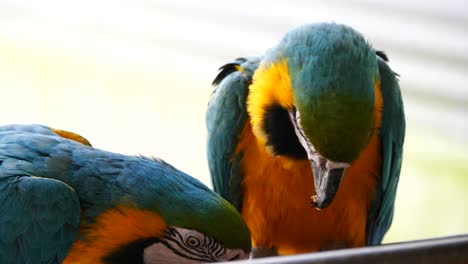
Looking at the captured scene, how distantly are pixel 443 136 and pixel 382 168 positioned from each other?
107 inches

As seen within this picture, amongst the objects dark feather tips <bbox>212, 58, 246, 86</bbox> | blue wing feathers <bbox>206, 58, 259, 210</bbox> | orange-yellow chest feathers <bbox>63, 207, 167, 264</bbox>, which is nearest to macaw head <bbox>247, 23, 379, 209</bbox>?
blue wing feathers <bbox>206, 58, 259, 210</bbox>

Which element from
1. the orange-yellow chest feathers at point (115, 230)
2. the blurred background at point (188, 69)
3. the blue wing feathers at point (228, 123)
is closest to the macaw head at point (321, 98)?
the blue wing feathers at point (228, 123)

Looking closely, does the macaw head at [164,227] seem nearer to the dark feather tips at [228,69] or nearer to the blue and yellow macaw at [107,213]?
the blue and yellow macaw at [107,213]

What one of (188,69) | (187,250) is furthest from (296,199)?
(188,69)

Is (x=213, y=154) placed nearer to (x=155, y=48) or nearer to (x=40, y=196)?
(x=40, y=196)

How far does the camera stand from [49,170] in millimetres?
1694

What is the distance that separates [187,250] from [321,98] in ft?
1.48

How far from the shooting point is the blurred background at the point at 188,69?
4371 mm

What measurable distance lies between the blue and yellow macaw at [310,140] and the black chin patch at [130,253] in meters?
Answer: 0.43

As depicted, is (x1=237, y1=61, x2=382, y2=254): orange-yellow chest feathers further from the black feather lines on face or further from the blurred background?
the blurred background

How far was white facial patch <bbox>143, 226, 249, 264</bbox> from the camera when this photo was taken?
163cm

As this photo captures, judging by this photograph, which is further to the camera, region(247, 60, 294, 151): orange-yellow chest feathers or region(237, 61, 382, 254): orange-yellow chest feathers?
region(237, 61, 382, 254): orange-yellow chest feathers

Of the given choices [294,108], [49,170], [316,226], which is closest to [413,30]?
[316,226]

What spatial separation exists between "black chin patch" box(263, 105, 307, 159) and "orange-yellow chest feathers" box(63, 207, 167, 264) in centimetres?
48
